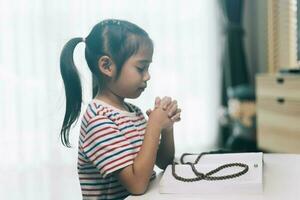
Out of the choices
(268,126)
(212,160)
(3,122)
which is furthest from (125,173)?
(268,126)

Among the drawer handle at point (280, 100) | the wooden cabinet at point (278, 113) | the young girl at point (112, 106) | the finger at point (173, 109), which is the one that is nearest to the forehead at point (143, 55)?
the young girl at point (112, 106)

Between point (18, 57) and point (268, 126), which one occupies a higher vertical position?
point (18, 57)

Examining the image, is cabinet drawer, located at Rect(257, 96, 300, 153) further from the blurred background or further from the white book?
the white book

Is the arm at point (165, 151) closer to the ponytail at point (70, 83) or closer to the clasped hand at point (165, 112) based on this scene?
the clasped hand at point (165, 112)

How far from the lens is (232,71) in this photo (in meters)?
3.08

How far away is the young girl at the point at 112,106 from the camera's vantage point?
0.85 metres

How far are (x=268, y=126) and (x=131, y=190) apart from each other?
1.89 meters

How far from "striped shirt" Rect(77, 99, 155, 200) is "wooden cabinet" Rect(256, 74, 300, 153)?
5.29 ft

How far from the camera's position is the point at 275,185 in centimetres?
86

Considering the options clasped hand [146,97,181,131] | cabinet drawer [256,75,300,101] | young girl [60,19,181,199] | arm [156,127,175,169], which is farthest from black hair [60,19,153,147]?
cabinet drawer [256,75,300,101]

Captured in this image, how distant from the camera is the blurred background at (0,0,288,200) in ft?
6.55

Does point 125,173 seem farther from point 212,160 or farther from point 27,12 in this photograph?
point 27,12

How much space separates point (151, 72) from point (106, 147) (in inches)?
51.8

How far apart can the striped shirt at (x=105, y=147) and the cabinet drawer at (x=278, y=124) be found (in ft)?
5.33
